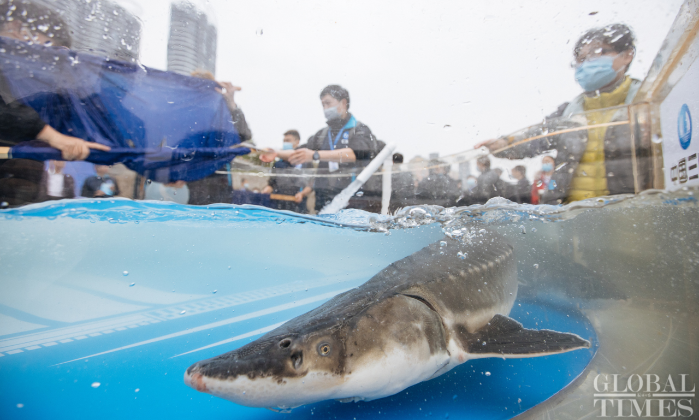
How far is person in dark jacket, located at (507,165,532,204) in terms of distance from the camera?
3016mm

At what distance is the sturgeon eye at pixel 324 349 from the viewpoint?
4.61 feet

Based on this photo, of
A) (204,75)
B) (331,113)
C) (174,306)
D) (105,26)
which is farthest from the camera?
(174,306)

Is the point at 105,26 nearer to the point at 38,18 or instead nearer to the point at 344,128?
the point at 38,18

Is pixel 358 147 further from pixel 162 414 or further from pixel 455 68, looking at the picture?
pixel 162 414

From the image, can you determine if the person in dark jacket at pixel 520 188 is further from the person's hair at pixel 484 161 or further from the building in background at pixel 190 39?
the building in background at pixel 190 39

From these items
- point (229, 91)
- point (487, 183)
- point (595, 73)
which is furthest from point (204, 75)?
point (595, 73)

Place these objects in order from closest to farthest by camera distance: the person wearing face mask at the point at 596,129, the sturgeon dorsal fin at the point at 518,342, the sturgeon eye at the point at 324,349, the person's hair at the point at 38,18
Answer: the sturgeon eye at the point at 324,349 → the sturgeon dorsal fin at the point at 518,342 → the person's hair at the point at 38,18 → the person wearing face mask at the point at 596,129

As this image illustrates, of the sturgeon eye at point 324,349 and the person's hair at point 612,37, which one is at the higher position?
the person's hair at point 612,37

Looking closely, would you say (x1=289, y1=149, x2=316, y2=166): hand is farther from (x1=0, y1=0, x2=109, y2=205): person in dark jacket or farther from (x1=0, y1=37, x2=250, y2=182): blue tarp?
(x1=0, y1=0, x2=109, y2=205): person in dark jacket

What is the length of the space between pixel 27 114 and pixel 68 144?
315mm

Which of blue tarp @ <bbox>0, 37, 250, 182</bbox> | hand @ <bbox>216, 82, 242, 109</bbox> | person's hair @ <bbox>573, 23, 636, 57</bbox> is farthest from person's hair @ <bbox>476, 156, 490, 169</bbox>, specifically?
hand @ <bbox>216, 82, 242, 109</bbox>

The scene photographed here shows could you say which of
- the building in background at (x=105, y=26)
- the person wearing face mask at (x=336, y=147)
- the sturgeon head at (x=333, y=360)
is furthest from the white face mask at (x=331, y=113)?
the sturgeon head at (x=333, y=360)

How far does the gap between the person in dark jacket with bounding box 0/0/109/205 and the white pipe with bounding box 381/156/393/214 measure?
2.59m

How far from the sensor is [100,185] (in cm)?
279
